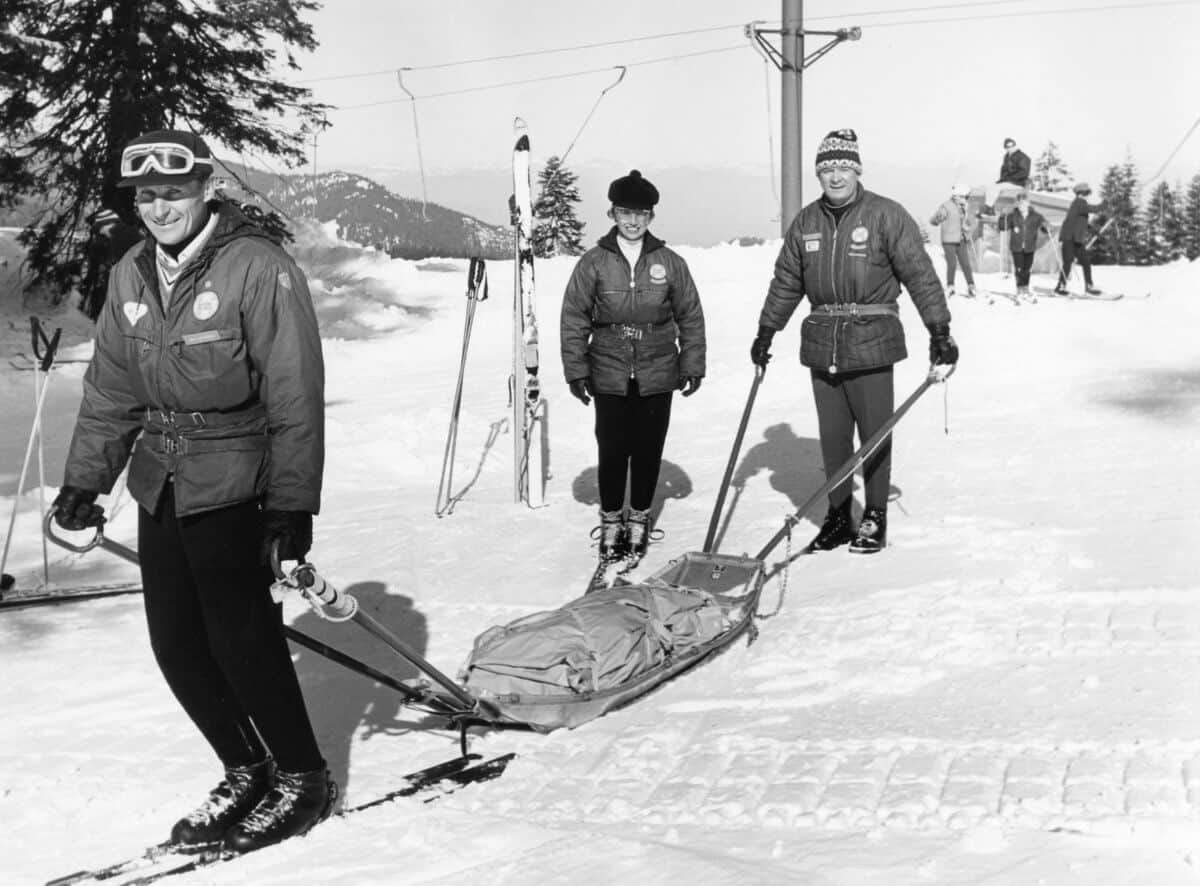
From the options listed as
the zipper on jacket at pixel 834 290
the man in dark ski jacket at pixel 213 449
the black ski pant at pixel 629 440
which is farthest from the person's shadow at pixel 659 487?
the man in dark ski jacket at pixel 213 449

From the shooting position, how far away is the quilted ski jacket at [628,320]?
6473 mm

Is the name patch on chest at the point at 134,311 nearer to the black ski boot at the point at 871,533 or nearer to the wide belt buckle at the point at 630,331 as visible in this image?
the wide belt buckle at the point at 630,331

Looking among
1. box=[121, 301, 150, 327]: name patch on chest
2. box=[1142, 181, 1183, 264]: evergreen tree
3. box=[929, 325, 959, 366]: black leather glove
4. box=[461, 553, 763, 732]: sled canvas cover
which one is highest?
box=[1142, 181, 1183, 264]: evergreen tree

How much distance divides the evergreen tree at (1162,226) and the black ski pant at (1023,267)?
64.1 m

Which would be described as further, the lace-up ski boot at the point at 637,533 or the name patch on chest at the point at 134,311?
the lace-up ski boot at the point at 637,533

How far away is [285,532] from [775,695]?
6.94ft

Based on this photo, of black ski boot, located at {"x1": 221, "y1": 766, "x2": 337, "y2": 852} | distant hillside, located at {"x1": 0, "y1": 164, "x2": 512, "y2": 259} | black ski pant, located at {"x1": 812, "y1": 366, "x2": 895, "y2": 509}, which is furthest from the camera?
distant hillside, located at {"x1": 0, "y1": 164, "x2": 512, "y2": 259}

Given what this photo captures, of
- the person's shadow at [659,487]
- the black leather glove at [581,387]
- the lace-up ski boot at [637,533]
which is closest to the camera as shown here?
the black leather glove at [581,387]

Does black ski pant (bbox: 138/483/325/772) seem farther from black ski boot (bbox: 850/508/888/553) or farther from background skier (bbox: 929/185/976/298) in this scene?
background skier (bbox: 929/185/976/298)

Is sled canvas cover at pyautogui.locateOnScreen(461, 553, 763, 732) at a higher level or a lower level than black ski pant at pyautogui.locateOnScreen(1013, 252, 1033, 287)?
lower

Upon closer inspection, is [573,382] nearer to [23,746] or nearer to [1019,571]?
[1019,571]

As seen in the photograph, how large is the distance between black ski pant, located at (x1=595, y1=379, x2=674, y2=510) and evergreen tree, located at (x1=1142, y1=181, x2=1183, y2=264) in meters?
76.7

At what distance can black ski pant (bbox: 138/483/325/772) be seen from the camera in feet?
→ 11.2

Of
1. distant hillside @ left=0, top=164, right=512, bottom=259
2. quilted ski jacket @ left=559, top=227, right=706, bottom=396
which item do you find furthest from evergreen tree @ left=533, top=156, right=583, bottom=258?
quilted ski jacket @ left=559, top=227, right=706, bottom=396
